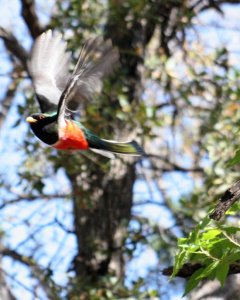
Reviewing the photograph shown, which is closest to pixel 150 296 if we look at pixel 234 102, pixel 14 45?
pixel 234 102

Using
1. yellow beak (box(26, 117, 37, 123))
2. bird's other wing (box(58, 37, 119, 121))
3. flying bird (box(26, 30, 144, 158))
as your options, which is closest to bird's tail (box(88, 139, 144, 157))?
flying bird (box(26, 30, 144, 158))

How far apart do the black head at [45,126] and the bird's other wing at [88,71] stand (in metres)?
0.07

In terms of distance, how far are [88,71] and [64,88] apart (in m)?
0.24

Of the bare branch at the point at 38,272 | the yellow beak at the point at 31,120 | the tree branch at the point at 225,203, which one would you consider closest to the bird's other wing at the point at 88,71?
the yellow beak at the point at 31,120

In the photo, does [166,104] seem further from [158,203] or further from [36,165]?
[36,165]

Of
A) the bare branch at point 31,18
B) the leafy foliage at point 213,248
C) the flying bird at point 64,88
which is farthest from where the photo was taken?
the bare branch at point 31,18

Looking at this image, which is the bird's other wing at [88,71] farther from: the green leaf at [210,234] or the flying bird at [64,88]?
the green leaf at [210,234]

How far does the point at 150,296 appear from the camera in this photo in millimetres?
4898

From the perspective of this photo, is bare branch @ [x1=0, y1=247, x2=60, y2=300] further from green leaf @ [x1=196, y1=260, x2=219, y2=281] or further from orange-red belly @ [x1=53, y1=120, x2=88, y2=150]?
green leaf @ [x1=196, y1=260, x2=219, y2=281]

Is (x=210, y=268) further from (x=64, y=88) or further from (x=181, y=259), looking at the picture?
(x=64, y=88)

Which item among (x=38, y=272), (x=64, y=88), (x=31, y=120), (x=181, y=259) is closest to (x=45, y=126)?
(x=31, y=120)

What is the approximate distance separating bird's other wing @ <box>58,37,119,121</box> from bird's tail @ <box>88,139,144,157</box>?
22 centimetres

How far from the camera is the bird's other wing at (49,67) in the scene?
325cm

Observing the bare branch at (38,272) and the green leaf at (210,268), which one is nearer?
the green leaf at (210,268)
